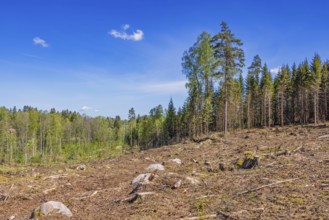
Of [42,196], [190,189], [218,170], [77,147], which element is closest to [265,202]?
[190,189]

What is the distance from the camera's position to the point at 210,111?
52406mm

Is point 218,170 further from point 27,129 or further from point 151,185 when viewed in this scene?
point 27,129

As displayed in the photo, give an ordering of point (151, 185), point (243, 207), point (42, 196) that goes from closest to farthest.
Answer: point (243, 207) < point (151, 185) < point (42, 196)

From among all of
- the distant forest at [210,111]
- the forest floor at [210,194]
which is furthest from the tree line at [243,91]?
the forest floor at [210,194]

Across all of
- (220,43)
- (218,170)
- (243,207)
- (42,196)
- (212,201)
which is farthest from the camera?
(220,43)

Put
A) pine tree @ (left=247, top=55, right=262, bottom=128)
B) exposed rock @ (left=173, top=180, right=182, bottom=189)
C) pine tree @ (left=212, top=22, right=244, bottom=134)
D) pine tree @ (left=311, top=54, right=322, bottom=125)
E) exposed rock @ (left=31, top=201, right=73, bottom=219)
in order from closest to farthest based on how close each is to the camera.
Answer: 1. exposed rock @ (left=31, top=201, right=73, bottom=219)
2. exposed rock @ (left=173, top=180, right=182, bottom=189)
3. pine tree @ (left=212, top=22, right=244, bottom=134)
4. pine tree @ (left=311, top=54, right=322, bottom=125)
5. pine tree @ (left=247, top=55, right=262, bottom=128)

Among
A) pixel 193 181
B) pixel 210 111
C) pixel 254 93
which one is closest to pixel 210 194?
pixel 193 181

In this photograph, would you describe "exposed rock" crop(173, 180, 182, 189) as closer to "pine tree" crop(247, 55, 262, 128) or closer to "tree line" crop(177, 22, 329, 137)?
"tree line" crop(177, 22, 329, 137)

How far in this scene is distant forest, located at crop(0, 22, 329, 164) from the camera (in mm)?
31281

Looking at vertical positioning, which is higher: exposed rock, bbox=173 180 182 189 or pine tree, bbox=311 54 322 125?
pine tree, bbox=311 54 322 125

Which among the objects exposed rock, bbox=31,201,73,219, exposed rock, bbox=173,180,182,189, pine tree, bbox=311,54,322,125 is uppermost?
pine tree, bbox=311,54,322,125

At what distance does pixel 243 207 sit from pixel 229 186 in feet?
6.73

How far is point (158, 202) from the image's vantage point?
7723 millimetres

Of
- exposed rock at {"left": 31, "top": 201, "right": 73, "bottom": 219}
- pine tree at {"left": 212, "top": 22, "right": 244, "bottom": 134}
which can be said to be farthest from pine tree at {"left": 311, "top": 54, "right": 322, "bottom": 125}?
exposed rock at {"left": 31, "top": 201, "right": 73, "bottom": 219}
